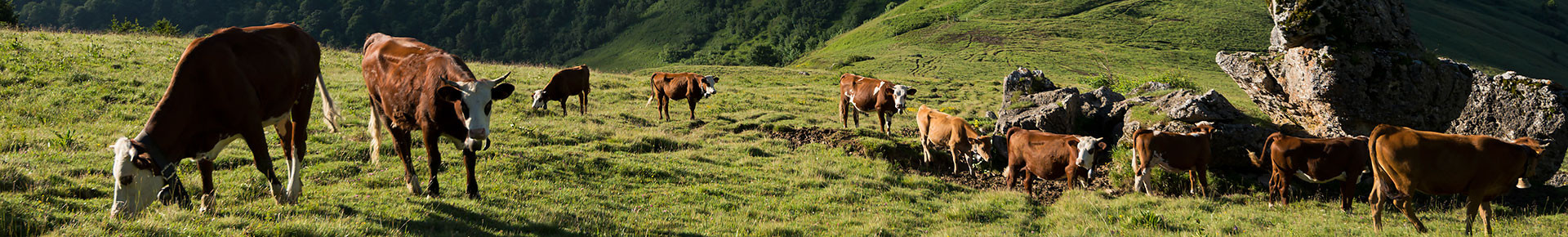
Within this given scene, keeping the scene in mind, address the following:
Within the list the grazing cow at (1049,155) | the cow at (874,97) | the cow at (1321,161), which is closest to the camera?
the cow at (1321,161)

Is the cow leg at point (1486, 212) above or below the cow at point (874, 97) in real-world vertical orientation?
above

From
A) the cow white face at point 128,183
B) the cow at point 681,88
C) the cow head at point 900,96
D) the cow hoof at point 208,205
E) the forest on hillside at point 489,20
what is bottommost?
the forest on hillside at point 489,20

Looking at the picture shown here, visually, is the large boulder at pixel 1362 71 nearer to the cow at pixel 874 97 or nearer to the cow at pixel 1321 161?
the cow at pixel 1321 161

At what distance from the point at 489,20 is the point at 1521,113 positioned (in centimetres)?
20211

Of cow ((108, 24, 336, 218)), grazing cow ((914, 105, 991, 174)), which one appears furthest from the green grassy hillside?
cow ((108, 24, 336, 218))

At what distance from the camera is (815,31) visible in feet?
575

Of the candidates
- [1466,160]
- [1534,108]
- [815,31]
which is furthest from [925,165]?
[815,31]

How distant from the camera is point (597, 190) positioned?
35.8ft

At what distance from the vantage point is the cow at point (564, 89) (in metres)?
20.1

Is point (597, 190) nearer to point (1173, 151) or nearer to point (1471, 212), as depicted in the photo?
point (1173, 151)

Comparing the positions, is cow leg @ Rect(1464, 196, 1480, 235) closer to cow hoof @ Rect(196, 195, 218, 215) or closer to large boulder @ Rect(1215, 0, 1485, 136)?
large boulder @ Rect(1215, 0, 1485, 136)

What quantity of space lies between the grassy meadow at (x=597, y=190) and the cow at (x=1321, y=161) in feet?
1.32

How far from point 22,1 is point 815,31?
16278cm

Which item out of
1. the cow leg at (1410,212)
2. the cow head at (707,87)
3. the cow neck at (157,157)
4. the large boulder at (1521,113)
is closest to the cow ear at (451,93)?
the cow neck at (157,157)
